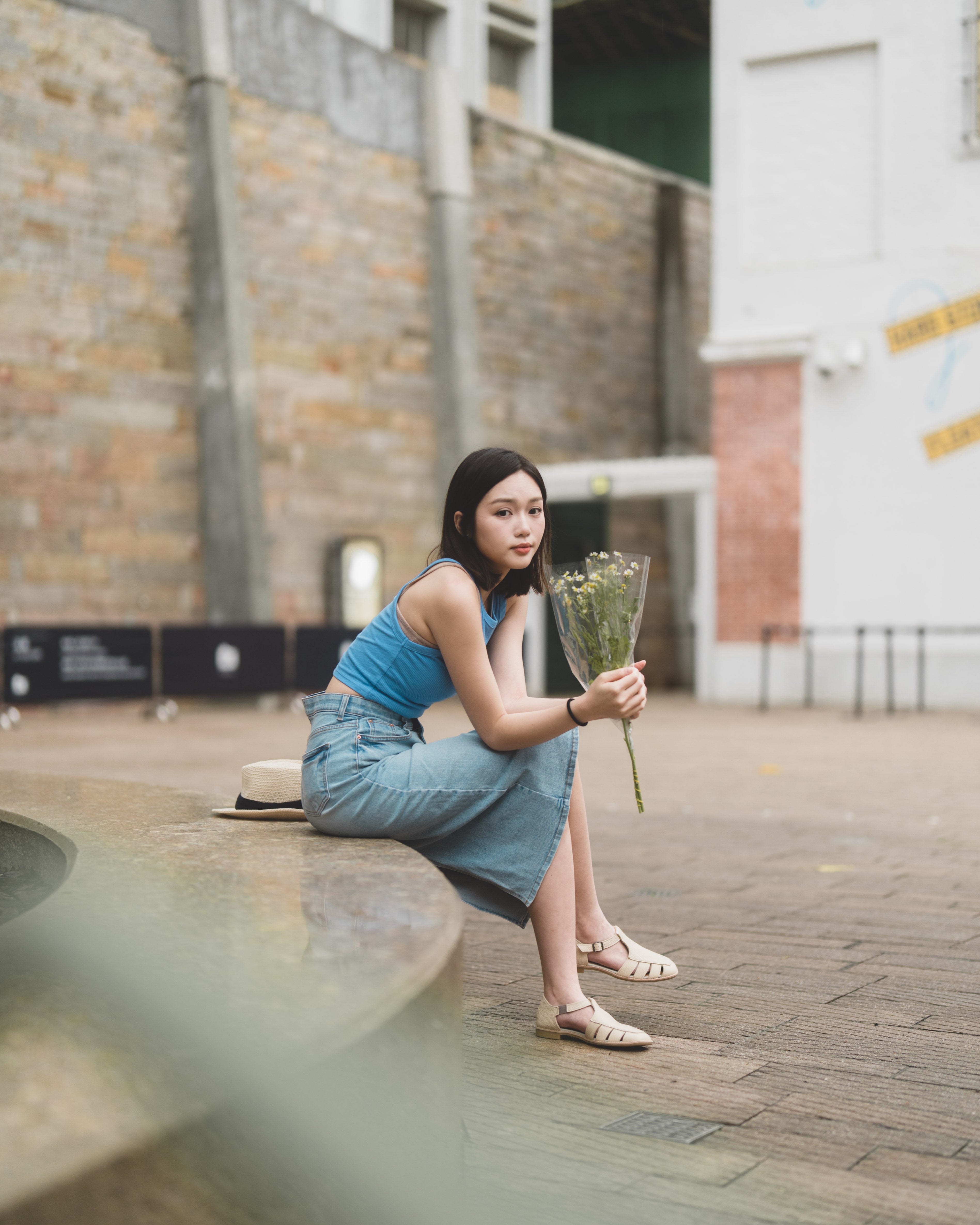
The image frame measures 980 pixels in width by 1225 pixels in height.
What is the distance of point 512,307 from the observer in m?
21.3

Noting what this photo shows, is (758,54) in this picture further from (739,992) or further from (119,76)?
(739,992)

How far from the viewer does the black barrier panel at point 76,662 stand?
14.2 m

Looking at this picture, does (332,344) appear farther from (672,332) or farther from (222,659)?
(672,332)

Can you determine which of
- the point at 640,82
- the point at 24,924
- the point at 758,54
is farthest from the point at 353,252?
the point at 24,924

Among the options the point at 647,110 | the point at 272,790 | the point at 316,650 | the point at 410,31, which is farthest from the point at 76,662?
the point at 647,110

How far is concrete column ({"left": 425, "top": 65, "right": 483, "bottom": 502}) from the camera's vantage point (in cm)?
1983

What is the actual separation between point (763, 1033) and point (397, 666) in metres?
1.21

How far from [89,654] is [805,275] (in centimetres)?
932

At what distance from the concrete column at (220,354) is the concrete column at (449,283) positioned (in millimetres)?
3573

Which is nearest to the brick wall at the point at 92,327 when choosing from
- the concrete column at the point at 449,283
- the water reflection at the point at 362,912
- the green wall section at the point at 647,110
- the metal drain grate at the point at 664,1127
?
the concrete column at the point at 449,283

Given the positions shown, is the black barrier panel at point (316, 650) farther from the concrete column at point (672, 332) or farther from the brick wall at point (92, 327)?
the concrete column at point (672, 332)

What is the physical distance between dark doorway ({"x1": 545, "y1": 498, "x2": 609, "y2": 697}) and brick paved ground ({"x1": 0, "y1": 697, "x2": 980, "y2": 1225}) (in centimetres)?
1135

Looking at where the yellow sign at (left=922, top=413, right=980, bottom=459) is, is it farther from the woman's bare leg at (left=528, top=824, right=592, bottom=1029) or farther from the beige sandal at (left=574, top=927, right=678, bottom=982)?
the woman's bare leg at (left=528, top=824, right=592, bottom=1029)

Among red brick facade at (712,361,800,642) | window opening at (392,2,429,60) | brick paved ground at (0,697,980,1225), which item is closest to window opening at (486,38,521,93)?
window opening at (392,2,429,60)
